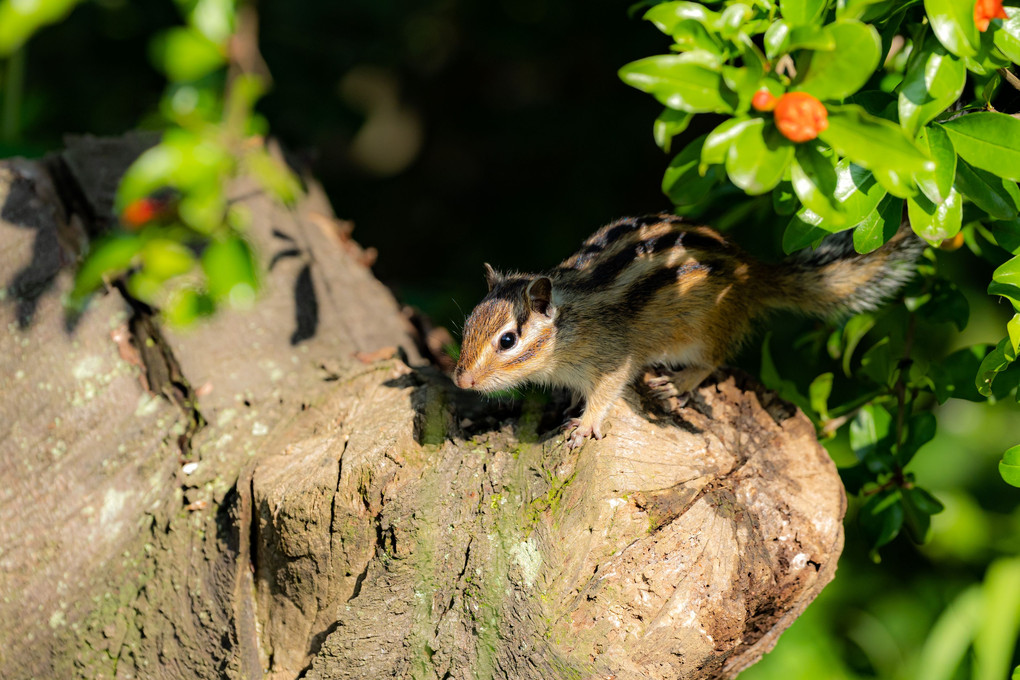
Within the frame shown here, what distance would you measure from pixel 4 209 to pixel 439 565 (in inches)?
65.1

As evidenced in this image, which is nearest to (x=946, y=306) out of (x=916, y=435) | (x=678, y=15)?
(x=916, y=435)

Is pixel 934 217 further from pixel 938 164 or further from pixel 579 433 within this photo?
pixel 579 433

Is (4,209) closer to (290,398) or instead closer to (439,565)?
(290,398)

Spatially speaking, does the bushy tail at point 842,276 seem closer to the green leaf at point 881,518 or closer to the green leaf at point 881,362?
the green leaf at point 881,362

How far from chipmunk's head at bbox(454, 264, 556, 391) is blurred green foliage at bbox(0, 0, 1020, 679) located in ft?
1.93

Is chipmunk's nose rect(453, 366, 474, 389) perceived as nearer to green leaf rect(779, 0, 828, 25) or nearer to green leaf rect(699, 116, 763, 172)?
green leaf rect(699, 116, 763, 172)

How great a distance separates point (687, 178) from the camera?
179cm

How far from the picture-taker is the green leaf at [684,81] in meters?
1.28

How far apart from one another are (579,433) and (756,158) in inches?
35.2

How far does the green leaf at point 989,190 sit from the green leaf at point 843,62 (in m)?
0.46

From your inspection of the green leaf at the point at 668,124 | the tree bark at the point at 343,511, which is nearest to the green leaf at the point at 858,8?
the green leaf at the point at 668,124

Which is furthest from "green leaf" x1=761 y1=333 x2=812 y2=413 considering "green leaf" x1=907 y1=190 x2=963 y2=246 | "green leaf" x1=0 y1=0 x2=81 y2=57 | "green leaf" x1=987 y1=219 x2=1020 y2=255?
"green leaf" x1=0 y1=0 x2=81 y2=57

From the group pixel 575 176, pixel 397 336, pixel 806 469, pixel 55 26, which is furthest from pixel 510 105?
pixel 806 469

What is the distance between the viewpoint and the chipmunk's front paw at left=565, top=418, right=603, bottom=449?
1920 mm
